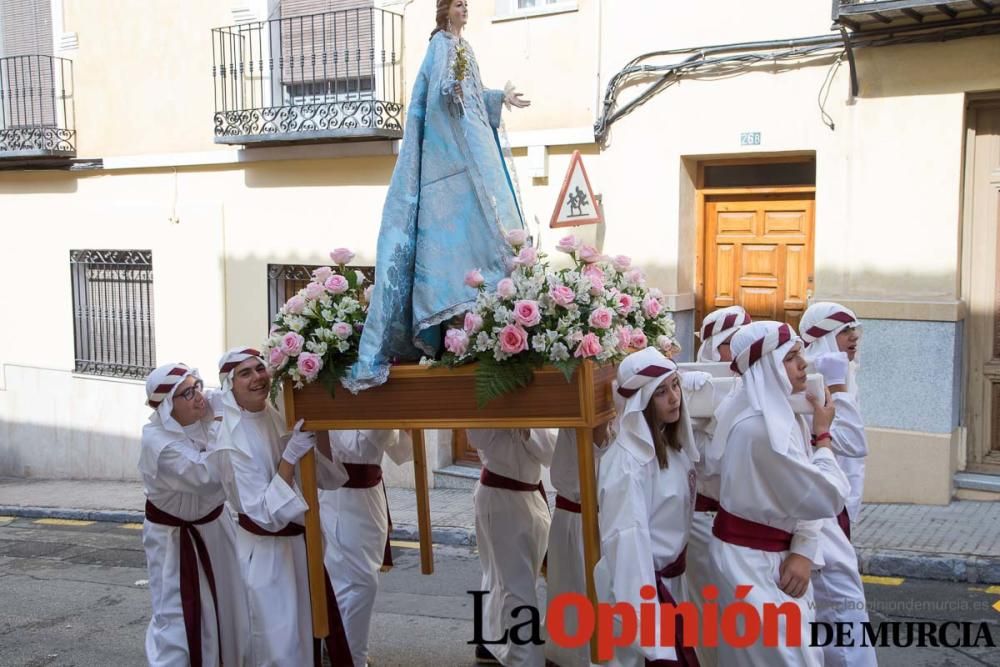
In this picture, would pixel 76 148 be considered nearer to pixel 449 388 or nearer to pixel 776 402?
pixel 449 388

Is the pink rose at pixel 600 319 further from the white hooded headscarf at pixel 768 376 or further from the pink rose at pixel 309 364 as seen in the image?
the pink rose at pixel 309 364

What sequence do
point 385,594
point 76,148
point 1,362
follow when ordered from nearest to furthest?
point 385,594 < point 76,148 < point 1,362

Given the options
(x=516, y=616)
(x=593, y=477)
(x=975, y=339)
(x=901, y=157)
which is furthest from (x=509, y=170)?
(x=975, y=339)

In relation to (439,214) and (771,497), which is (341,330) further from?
(771,497)

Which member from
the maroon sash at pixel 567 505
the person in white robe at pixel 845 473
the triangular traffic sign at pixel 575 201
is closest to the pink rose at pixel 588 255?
the person in white robe at pixel 845 473

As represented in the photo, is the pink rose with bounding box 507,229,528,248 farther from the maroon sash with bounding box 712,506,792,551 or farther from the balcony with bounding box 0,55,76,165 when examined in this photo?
the balcony with bounding box 0,55,76,165

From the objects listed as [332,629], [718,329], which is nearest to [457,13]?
[718,329]

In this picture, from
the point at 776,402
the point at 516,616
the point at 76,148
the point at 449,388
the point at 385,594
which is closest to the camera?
the point at 776,402

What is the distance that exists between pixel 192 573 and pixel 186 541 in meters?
0.16

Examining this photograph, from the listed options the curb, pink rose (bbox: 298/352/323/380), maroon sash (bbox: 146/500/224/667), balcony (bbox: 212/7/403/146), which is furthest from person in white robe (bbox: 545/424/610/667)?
balcony (bbox: 212/7/403/146)

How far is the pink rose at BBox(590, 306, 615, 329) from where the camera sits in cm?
430

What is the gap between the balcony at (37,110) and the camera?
527 inches

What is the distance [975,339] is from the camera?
8.84 meters

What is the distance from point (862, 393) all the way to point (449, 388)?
5.26 m
